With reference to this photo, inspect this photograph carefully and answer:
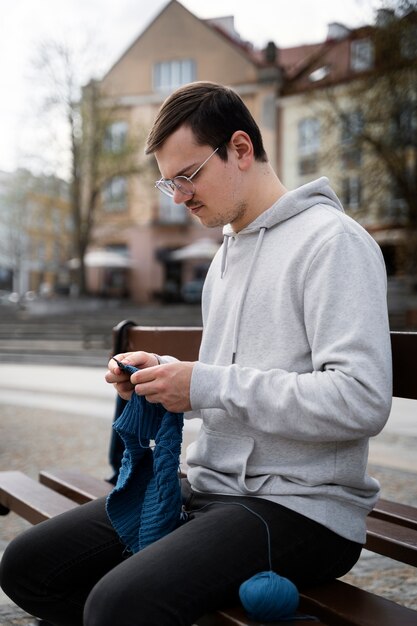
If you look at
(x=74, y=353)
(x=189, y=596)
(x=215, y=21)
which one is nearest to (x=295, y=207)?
(x=189, y=596)

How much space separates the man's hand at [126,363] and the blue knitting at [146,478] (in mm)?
76

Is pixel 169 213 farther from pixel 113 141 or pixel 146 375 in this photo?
pixel 146 375

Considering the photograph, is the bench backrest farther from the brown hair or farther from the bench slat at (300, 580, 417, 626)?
the brown hair

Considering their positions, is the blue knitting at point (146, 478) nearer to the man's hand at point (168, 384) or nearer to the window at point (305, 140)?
the man's hand at point (168, 384)

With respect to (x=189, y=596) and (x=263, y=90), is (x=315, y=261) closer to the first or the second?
(x=189, y=596)

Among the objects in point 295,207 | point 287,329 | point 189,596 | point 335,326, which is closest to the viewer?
point 189,596

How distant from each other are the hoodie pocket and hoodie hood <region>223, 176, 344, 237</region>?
564mm

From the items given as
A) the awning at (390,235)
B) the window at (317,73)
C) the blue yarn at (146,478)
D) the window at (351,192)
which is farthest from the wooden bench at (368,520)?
the window at (317,73)

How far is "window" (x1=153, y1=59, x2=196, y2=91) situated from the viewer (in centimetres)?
3678

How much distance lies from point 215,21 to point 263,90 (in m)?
3.78

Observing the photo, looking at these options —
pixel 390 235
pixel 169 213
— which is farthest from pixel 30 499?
pixel 169 213

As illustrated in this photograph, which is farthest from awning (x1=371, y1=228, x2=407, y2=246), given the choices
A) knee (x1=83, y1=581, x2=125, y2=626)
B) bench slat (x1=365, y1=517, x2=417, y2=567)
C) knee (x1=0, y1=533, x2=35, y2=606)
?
knee (x1=83, y1=581, x2=125, y2=626)

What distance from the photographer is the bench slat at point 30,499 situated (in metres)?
2.66

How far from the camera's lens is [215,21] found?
34250mm
